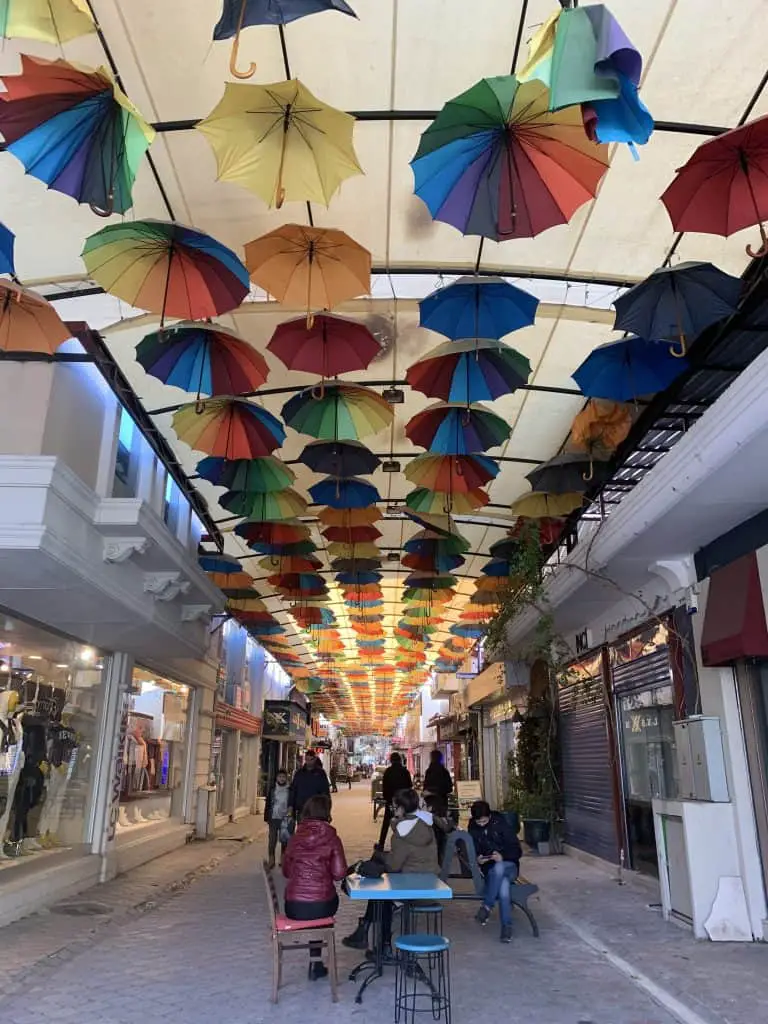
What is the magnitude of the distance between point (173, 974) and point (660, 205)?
24.0ft

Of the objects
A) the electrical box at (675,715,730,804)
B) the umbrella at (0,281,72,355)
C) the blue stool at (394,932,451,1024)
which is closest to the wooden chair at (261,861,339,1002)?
the blue stool at (394,932,451,1024)

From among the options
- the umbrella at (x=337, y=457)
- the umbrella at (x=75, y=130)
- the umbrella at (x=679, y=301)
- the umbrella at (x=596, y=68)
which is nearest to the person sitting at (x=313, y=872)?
the umbrella at (x=337, y=457)

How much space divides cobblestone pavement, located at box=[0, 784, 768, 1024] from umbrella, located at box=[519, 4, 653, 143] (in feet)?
17.2

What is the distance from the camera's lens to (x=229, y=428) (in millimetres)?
7402

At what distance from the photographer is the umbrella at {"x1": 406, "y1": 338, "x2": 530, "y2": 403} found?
251 inches

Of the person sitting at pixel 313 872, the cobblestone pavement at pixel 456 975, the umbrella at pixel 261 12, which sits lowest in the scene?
the cobblestone pavement at pixel 456 975

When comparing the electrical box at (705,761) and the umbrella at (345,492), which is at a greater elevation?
the umbrella at (345,492)

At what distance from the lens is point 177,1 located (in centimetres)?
494

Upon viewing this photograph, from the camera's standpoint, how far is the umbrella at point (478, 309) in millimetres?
5688

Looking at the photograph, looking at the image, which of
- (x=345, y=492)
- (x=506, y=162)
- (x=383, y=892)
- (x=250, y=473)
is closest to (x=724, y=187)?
(x=506, y=162)

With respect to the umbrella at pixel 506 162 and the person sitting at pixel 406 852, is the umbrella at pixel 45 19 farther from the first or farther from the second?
the person sitting at pixel 406 852

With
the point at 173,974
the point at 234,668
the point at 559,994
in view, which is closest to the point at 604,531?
the point at 559,994

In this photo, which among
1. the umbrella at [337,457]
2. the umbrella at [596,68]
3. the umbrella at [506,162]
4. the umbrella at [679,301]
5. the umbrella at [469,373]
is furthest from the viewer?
the umbrella at [337,457]

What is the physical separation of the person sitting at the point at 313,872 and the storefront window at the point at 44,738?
4662 mm
